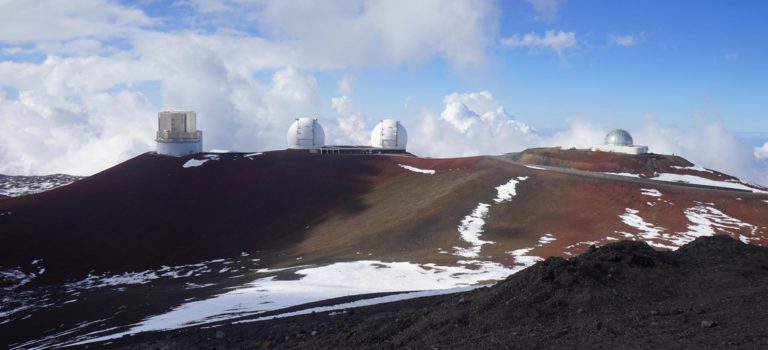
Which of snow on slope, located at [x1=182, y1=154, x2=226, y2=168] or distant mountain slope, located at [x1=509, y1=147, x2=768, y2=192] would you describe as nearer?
distant mountain slope, located at [x1=509, y1=147, x2=768, y2=192]

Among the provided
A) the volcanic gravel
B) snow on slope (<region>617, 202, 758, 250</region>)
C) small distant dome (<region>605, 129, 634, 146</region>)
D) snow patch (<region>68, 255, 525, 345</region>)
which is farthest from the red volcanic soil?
the volcanic gravel

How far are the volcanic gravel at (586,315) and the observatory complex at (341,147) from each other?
60705mm

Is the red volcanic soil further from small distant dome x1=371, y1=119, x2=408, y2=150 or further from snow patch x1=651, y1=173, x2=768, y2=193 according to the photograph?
snow patch x1=651, y1=173, x2=768, y2=193

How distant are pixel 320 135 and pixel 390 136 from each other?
1015 centimetres

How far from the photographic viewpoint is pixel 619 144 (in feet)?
235

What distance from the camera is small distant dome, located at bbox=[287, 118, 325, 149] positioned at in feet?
262

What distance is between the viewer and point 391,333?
14734 millimetres

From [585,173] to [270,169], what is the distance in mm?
34502

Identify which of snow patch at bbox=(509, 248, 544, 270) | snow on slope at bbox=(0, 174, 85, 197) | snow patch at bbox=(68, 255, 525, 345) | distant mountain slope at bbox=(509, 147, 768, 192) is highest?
distant mountain slope at bbox=(509, 147, 768, 192)

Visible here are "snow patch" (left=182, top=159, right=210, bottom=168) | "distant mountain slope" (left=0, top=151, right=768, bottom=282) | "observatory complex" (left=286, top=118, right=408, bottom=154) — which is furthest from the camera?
"observatory complex" (left=286, top=118, right=408, bottom=154)

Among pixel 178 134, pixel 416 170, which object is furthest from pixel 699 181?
pixel 178 134

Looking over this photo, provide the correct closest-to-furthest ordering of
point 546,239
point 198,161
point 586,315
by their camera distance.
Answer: point 586,315 < point 546,239 < point 198,161

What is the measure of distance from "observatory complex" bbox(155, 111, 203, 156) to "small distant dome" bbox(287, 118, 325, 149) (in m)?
A: 12.4

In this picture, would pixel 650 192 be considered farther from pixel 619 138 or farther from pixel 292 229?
pixel 292 229
